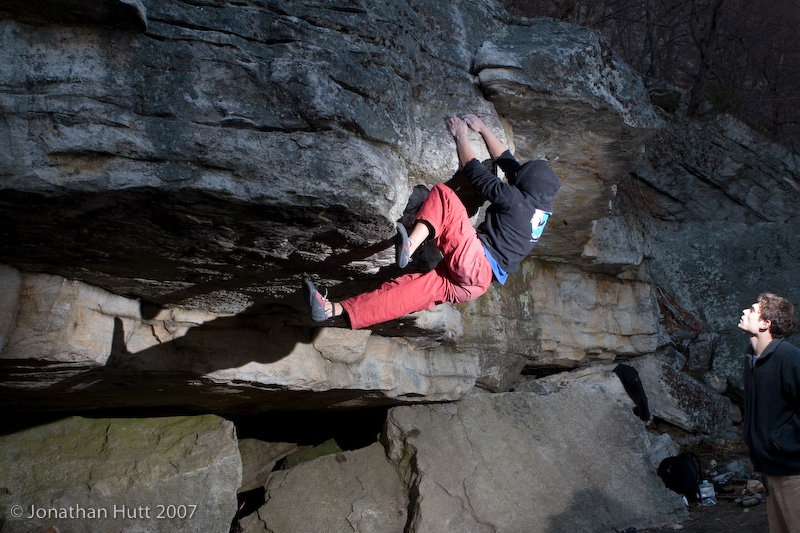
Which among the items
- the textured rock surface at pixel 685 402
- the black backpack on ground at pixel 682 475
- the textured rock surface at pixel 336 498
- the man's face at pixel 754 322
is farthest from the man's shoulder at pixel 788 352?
the textured rock surface at pixel 685 402

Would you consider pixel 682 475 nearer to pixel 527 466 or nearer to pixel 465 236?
pixel 527 466

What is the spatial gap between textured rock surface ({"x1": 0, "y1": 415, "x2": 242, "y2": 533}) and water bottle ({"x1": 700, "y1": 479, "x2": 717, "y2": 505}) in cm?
372

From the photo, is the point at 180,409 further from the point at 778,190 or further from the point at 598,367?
the point at 778,190

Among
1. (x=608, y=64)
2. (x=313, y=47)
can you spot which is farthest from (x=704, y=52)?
(x=313, y=47)

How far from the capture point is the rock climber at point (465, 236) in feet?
9.92

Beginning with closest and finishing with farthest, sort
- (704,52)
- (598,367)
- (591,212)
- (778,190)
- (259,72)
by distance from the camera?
1. (259,72)
2. (591,212)
3. (598,367)
4. (778,190)
5. (704,52)

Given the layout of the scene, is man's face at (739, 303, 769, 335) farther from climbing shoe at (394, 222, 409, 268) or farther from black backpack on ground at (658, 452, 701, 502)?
black backpack on ground at (658, 452, 701, 502)

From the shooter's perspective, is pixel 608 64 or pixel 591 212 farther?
pixel 591 212

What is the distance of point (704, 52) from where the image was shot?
776 cm

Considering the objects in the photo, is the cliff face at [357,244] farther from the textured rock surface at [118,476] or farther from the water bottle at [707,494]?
the water bottle at [707,494]

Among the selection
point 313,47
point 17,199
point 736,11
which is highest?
point 736,11

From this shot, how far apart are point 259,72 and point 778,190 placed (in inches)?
254

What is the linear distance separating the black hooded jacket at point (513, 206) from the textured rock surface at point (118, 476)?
2.48 metres

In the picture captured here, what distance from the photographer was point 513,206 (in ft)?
10.6
